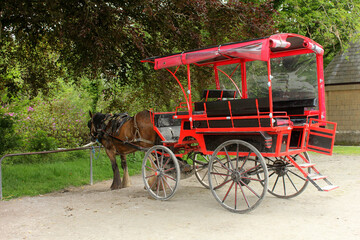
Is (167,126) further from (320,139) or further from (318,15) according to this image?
(318,15)

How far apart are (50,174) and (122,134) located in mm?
2733

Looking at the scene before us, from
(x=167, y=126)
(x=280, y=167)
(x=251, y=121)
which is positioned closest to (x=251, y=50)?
(x=251, y=121)

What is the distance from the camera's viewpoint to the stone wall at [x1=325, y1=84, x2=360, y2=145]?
18.6 metres

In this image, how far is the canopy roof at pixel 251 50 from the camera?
17.4 feet

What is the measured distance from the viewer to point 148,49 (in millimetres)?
9234

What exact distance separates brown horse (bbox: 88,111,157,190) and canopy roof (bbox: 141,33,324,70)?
53.6 inches

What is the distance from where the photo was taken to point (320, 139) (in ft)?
20.1

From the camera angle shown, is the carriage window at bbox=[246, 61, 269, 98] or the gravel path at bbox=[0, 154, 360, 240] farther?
the carriage window at bbox=[246, 61, 269, 98]

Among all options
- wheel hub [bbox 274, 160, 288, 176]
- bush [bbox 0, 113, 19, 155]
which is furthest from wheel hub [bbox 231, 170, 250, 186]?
bush [bbox 0, 113, 19, 155]

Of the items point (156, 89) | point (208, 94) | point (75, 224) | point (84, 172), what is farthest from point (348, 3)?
point (75, 224)

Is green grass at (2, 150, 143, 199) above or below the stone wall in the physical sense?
below

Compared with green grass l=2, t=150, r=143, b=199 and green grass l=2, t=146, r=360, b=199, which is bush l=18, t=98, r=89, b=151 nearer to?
green grass l=2, t=146, r=360, b=199

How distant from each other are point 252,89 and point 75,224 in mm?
4230

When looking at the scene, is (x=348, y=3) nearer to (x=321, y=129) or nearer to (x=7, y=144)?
(x=321, y=129)
